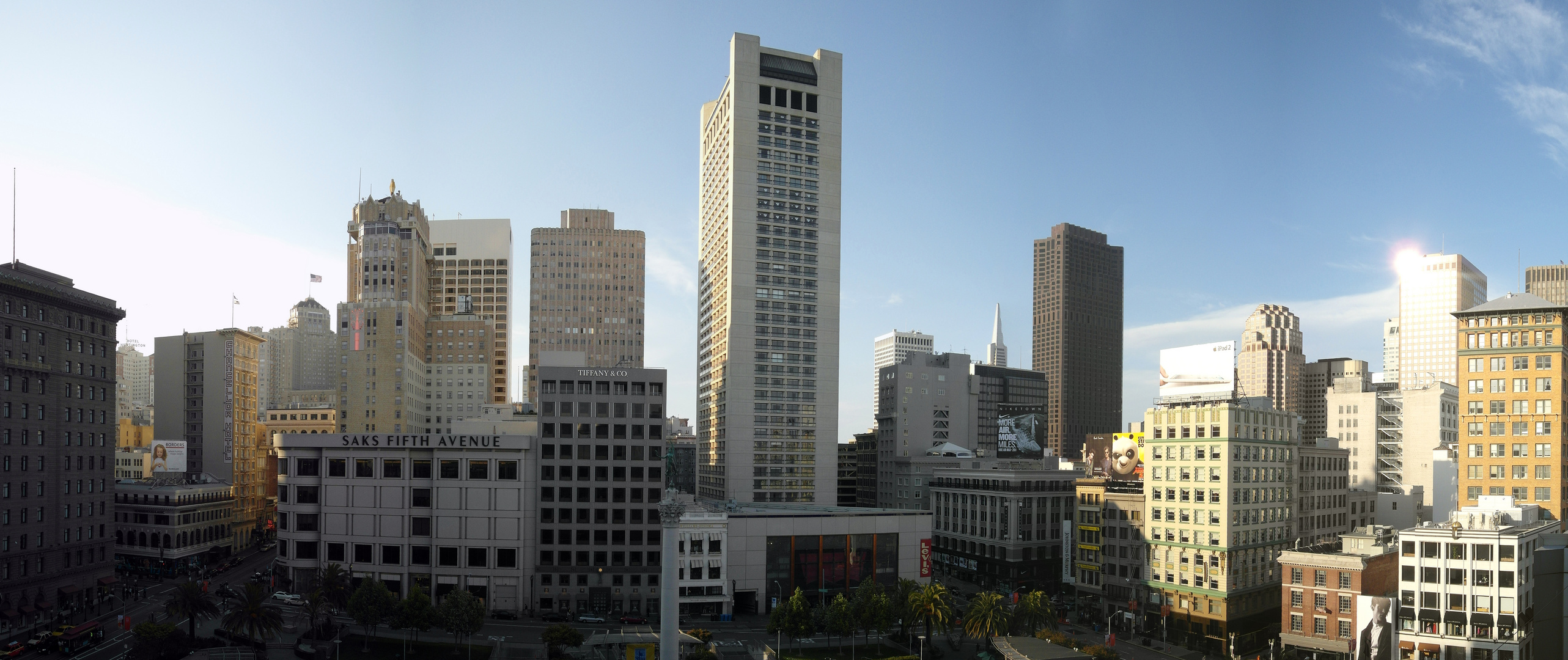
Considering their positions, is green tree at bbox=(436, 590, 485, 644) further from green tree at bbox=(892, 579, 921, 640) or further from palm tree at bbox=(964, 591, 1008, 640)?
palm tree at bbox=(964, 591, 1008, 640)

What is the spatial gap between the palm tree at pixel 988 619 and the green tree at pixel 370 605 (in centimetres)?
6554

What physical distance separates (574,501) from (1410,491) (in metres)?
155

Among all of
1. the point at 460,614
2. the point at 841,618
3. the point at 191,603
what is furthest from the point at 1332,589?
the point at 191,603

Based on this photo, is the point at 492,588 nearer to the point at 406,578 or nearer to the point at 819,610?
the point at 406,578

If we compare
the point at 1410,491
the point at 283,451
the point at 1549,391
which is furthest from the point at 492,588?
the point at 1410,491

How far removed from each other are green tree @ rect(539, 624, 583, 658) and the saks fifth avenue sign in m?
35.6

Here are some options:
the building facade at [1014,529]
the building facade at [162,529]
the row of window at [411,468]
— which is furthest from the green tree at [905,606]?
the building facade at [162,529]

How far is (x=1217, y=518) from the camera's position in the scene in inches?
5187

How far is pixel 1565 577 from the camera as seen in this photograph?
348 feet

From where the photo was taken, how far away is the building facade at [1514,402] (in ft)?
429

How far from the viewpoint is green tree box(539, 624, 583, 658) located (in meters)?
109

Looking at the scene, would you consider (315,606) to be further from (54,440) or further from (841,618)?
(841,618)

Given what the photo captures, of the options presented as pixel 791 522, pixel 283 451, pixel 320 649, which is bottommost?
pixel 320 649

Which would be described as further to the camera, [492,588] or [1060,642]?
[492,588]
